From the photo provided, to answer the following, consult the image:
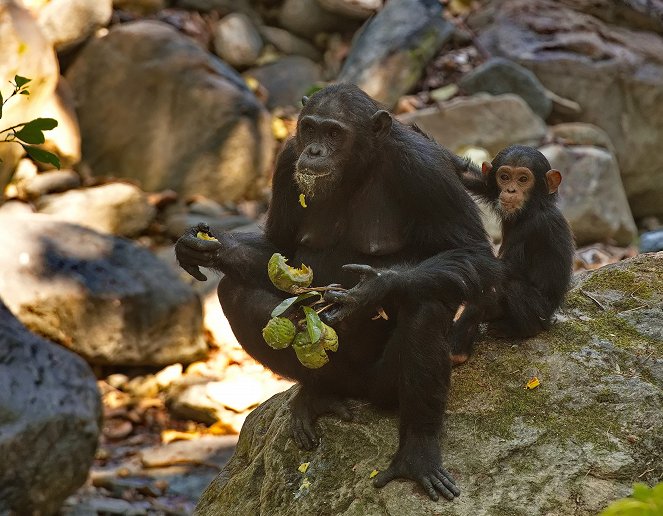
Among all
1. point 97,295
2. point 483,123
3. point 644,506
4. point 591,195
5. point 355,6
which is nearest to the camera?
point 644,506

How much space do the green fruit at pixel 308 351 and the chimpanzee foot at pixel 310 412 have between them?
785 millimetres

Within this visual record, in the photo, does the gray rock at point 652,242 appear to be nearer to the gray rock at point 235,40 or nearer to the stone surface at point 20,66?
the stone surface at point 20,66

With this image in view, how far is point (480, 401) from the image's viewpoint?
581 cm

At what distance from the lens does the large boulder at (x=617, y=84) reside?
16594 mm

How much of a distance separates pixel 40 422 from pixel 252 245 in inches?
146

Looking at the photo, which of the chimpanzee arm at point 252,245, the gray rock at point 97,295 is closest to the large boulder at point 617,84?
the gray rock at point 97,295

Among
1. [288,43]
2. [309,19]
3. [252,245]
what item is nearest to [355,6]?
[309,19]

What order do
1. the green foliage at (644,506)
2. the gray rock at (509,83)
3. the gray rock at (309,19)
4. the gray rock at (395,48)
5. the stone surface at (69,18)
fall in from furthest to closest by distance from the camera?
the gray rock at (309,19)
the gray rock at (395,48)
the gray rock at (509,83)
the stone surface at (69,18)
the green foliage at (644,506)

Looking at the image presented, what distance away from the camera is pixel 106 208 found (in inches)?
579

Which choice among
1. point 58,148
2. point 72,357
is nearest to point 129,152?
point 58,148

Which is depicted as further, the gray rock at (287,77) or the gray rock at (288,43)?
the gray rock at (288,43)

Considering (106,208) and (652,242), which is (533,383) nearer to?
(652,242)

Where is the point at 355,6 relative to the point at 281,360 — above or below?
below

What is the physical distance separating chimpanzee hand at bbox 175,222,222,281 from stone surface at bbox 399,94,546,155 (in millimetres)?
9057
